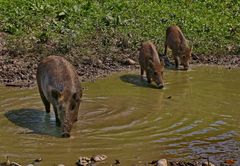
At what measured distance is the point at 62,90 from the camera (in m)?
9.29

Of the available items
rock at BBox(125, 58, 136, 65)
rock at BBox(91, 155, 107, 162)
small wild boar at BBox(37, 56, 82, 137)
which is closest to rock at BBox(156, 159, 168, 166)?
rock at BBox(91, 155, 107, 162)

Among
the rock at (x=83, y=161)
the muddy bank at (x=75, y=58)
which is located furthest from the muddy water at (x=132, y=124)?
the muddy bank at (x=75, y=58)

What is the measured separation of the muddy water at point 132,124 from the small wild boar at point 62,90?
0.73ft

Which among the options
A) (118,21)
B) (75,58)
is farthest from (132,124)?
(118,21)

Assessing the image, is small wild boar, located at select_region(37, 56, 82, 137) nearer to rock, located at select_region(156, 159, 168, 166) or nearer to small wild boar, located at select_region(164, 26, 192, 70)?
rock, located at select_region(156, 159, 168, 166)

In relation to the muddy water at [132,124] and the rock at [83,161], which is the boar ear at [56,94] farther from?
the rock at [83,161]

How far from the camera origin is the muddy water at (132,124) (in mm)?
8180

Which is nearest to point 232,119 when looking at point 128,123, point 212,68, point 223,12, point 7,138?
point 128,123

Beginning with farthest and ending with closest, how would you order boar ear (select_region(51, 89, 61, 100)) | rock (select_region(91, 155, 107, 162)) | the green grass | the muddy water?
the green grass, boar ear (select_region(51, 89, 61, 100)), the muddy water, rock (select_region(91, 155, 107, 162))

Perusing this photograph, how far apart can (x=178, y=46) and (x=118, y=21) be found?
7.42ft

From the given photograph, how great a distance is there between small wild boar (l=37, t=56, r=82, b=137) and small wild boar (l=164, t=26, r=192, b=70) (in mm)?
5407

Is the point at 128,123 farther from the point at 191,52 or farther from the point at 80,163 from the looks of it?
the point at 191,52

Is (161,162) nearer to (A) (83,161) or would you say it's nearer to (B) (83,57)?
(A) (83,161)

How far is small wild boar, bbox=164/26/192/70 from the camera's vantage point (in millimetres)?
14842
